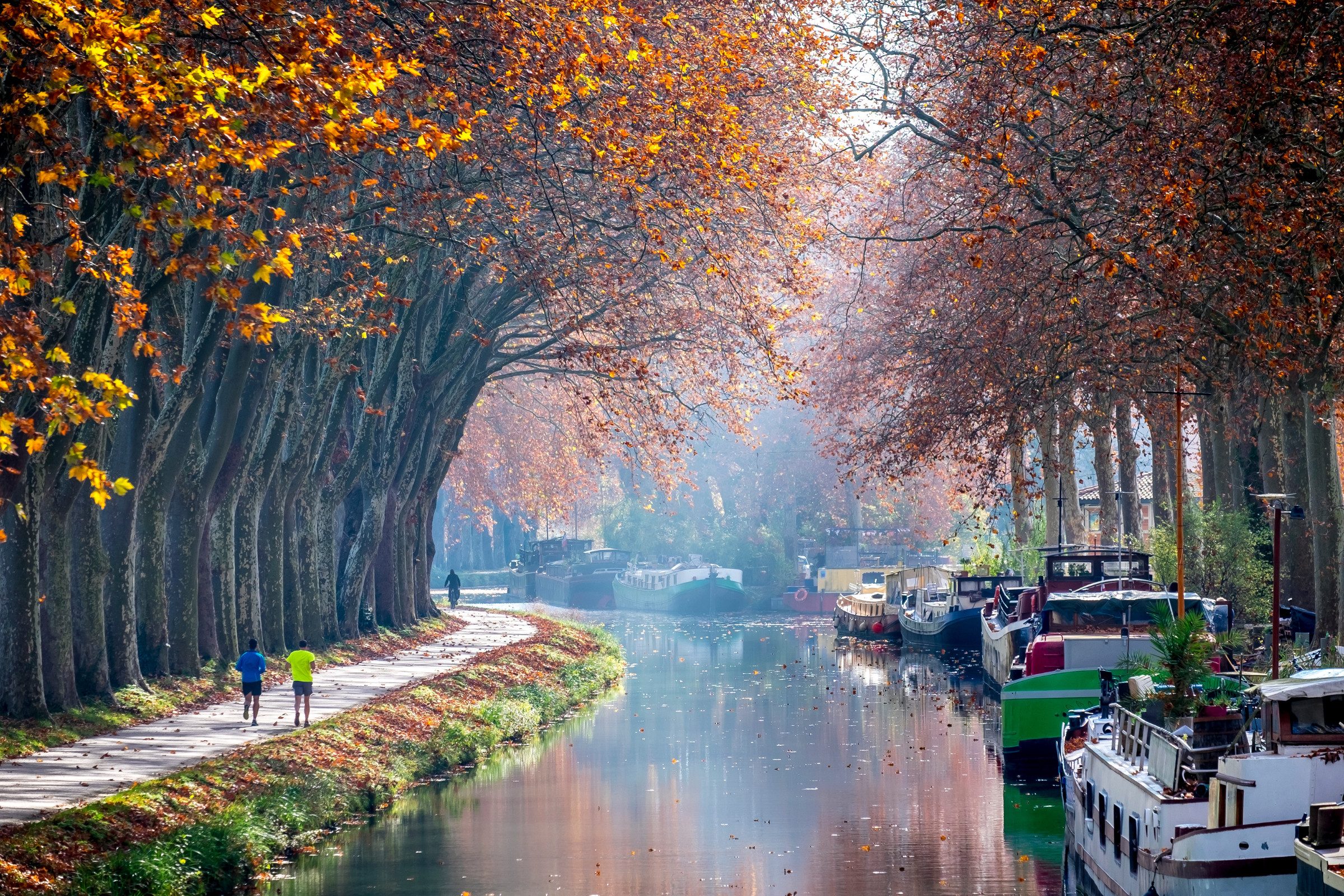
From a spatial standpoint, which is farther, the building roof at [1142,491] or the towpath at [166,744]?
the building roof at [1142,491]

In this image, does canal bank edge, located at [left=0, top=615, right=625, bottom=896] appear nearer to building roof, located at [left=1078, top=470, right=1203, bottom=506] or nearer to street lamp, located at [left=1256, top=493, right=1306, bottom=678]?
street lamp, located at [left=1256, top=493, right=1306, bottom=678]

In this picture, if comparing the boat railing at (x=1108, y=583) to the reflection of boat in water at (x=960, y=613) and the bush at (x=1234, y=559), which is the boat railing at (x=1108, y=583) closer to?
the bush at (x=1234, y=559)

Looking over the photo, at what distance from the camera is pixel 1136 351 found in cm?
2892

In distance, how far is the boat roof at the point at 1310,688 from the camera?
14094 millimetres

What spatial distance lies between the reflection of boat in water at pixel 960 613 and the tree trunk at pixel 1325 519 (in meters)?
23.1

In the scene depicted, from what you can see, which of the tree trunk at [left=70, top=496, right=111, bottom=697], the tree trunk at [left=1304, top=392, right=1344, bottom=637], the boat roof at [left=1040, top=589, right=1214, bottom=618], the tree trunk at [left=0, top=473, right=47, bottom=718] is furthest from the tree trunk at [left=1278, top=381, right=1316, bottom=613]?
the tree trunk at [left=0, top=473, right=47, bottom=718]

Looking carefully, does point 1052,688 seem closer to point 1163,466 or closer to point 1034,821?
point 1034,821

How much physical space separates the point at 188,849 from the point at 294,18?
849 centimetres

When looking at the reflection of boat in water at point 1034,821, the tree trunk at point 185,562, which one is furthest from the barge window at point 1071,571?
the tree trunk at point 185,562

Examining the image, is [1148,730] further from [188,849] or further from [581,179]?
[581,179]

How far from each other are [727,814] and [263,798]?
6862 mm

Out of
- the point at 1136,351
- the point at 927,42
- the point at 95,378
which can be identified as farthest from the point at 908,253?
the point at 95,378

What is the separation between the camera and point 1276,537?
2384cm

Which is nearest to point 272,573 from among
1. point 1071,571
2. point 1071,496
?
point 1071,571
